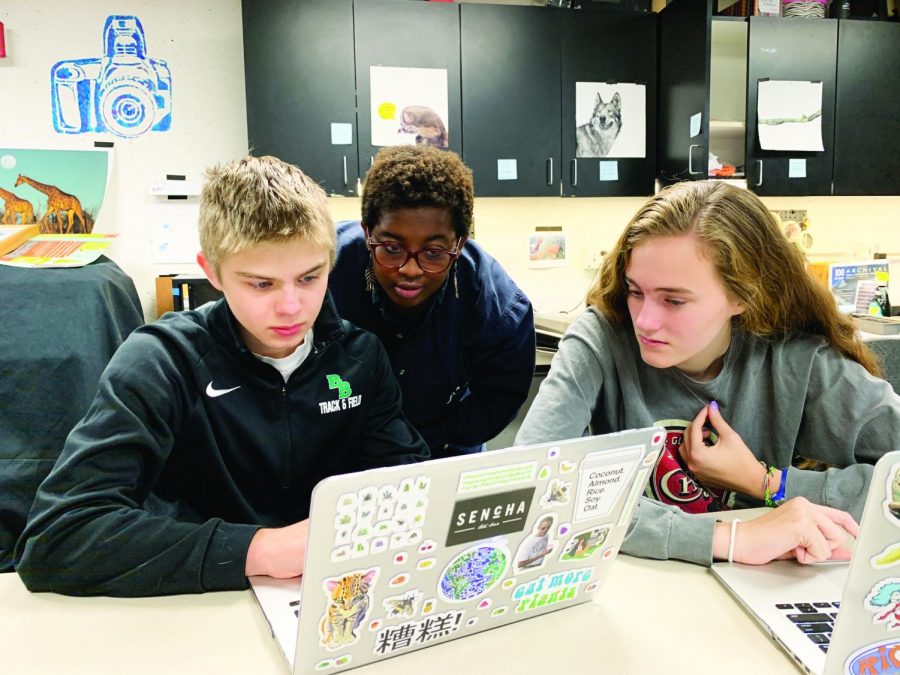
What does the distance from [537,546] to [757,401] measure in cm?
67

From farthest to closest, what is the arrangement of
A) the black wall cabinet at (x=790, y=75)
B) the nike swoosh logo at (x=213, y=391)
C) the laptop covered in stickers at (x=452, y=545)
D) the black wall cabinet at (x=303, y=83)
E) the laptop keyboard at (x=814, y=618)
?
the black wall cabinet at (x=790, y=75), the black wall cabinet at (x=303, y=83), the nike swoosh logo at (x=213, y=391), the laptop keyboard at (x=814, y=618), the laptop covered in stickers at (x=452, y=545)

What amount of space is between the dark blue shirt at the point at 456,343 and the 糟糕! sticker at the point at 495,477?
0.83 metres

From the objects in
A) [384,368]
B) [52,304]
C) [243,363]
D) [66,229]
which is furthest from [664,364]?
[66,229]

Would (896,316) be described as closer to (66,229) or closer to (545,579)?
(545,579)

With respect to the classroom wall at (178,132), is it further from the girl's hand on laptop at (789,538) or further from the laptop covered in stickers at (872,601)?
the laptop covered in stickers at (872,601)

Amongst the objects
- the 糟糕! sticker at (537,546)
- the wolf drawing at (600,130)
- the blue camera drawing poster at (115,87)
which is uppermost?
the blue camera drawing poster at (115,87)

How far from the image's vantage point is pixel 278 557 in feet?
2.50

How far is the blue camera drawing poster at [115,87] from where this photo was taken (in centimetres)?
285

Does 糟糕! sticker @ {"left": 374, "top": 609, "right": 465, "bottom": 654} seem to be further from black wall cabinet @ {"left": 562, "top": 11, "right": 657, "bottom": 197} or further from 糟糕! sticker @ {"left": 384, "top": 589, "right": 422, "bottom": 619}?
black wall cabinet @ {"left": 562, "top": 11, "right": 657, "bottom": 197}

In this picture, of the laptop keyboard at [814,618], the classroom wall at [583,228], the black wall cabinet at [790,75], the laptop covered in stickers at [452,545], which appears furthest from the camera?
the classroom wall at [583,228]

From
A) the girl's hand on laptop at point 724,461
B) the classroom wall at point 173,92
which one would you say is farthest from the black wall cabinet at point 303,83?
the girl's hand on laptop at point 724,461

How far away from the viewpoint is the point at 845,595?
1.89 ft

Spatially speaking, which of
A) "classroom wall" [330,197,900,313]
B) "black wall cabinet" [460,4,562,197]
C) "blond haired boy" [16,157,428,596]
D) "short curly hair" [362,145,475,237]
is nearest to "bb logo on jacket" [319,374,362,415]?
"blond haired boy" [16,157,428,596]

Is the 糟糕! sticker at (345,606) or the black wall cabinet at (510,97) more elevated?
the black wall cabinet at (510,97)
